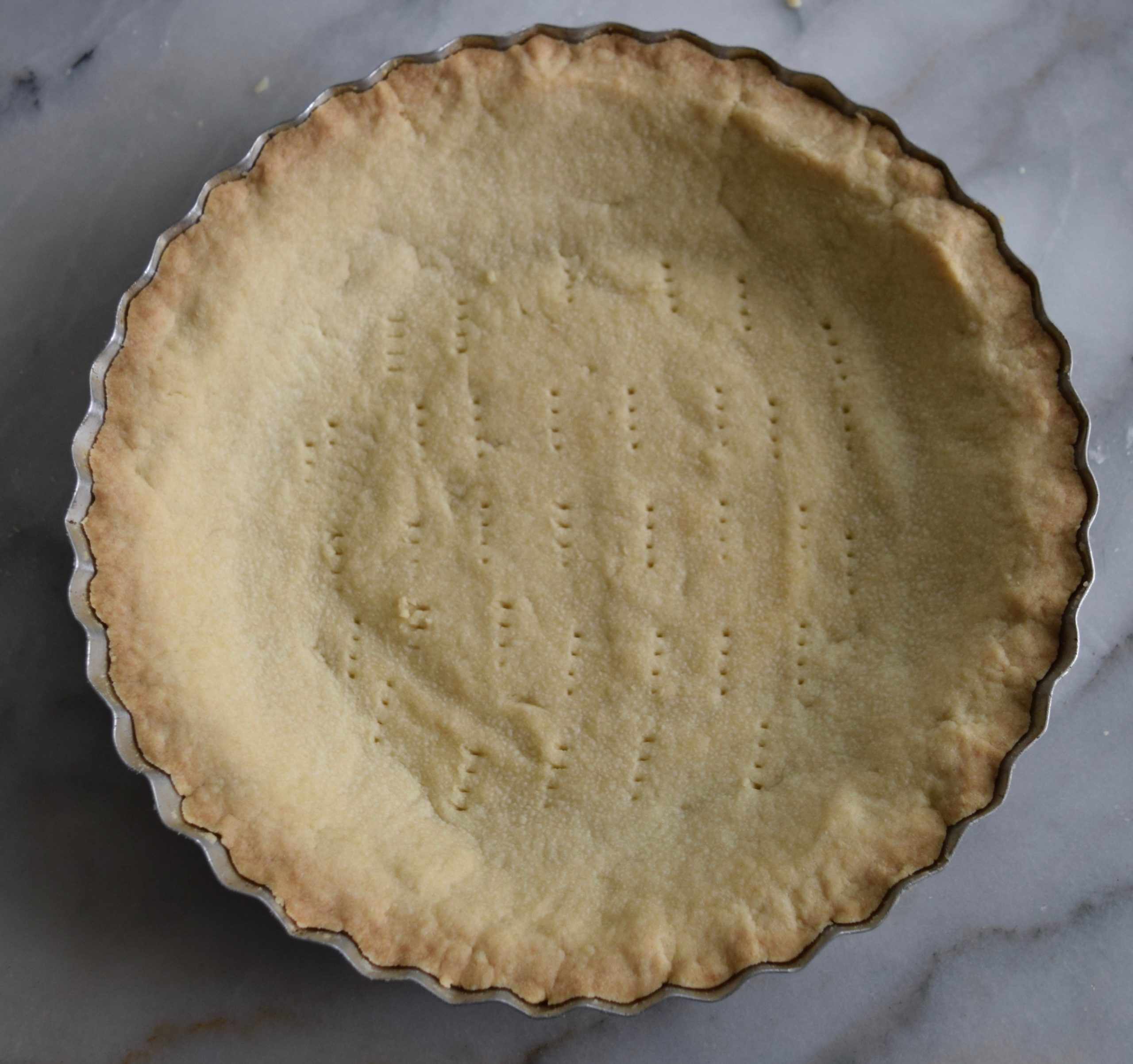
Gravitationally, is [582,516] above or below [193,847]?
above

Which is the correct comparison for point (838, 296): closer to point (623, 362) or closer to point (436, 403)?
point (623, 362)

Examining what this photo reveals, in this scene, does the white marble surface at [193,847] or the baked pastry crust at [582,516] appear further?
the white marble surface at [193,847]

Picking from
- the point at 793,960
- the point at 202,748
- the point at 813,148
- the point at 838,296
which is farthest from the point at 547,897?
the point at 813,148

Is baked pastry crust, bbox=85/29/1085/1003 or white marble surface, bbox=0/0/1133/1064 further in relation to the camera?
white marble surface, bbox=0/0/1133/1064
